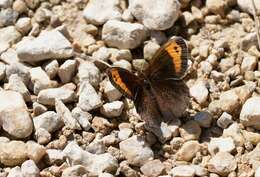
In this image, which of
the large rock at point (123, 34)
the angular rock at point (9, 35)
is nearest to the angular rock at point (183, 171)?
the large rock at point (123, 34)

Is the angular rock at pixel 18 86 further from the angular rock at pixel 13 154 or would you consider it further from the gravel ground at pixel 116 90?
the angular rock at pixel 13 154

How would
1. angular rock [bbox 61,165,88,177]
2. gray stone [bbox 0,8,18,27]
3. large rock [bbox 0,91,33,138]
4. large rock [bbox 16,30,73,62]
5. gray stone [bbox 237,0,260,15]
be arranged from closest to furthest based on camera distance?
angular rock [bbox 61,165,88,177] → large rock [bbox 0,91,33,138] → large rock [bbox 16,30,73,62] → gray stone [bbox 237,0,260,15] → gray stone [bbox 0,8,18,27]

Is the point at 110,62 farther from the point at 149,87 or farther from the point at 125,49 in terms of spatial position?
the point at 149,87

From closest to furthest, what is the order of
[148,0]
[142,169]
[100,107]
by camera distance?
[142,169], [100,107], [148,0]

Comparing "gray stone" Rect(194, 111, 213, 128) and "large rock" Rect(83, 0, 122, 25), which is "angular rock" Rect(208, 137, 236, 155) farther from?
"large rock" Rect(83, 0, 122, 25)

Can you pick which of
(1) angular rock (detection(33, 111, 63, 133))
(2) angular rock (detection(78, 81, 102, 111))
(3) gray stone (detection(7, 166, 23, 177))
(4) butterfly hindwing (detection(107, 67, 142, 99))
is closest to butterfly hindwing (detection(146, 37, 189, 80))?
(4) butterfly hindwing (detection(107, 67, 142, 99))

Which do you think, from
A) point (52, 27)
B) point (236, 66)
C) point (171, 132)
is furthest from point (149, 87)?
point (52, 27)

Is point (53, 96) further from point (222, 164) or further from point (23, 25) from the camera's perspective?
point (222, 164)
